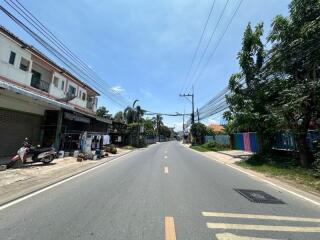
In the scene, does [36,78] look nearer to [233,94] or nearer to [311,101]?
[233,94]

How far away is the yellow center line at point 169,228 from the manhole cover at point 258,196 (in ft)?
10.7

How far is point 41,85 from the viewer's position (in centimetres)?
2347

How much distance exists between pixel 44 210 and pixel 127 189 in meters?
2.93

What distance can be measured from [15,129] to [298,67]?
762 inches

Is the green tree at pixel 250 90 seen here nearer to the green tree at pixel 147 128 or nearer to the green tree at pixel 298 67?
the green tree at pixel 298 67

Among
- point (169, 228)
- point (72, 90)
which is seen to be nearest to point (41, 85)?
point (72, 90)

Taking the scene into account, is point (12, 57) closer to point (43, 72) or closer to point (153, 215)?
point (43, 72)

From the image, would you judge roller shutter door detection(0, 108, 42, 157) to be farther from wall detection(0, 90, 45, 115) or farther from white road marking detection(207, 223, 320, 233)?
white road marking detection(207, 223, 320, 233)

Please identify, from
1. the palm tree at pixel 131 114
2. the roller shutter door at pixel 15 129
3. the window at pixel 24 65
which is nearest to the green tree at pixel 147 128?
the palm tree at pixel 131 114

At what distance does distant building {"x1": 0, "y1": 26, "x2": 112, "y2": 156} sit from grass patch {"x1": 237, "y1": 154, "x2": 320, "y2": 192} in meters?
14.1

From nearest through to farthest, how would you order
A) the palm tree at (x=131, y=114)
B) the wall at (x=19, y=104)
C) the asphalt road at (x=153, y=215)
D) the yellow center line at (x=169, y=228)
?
the yellow center line at (x=169, y=228)
the asphalt road at (x=153, y=215)
the wall at (x=19, y=104)
the palm tree at (x=131, y=114)

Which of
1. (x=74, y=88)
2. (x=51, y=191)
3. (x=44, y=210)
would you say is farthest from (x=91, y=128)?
(x=44, y=210)

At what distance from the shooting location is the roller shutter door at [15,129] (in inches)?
655

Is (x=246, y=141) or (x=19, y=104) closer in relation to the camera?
(x=19, y=104)
